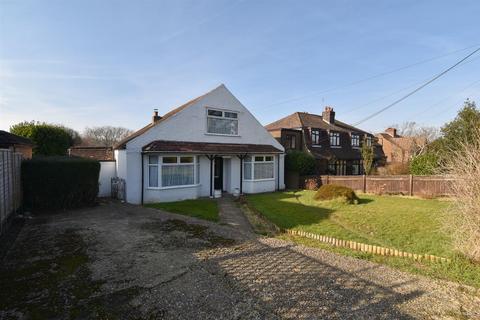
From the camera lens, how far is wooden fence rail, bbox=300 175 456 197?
60.2 feet

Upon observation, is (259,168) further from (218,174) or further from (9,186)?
(9,186)

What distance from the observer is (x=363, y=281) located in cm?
589

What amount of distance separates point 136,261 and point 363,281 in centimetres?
501

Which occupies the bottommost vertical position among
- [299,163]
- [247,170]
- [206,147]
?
[247,170]

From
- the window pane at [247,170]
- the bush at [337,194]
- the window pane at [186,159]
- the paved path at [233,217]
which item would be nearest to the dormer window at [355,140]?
the window pane at [247,170]

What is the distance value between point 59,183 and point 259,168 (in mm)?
12260

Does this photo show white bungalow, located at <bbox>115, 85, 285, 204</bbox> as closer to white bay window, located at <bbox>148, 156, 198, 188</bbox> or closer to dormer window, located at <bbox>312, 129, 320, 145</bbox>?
white bay window, located at <bbox>148, 156, 198, 188</bbox>

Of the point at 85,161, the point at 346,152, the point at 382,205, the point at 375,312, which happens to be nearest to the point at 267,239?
the point at 375,312

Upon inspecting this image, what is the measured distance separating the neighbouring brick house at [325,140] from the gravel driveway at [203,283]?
66.7ft

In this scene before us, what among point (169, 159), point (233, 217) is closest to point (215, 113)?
point (169, 159)

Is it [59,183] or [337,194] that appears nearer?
[59,183]

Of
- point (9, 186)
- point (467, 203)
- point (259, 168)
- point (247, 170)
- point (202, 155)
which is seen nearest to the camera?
point (467, 203)

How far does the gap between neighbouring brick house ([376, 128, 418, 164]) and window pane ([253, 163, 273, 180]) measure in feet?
76.9

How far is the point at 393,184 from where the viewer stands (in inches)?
781
